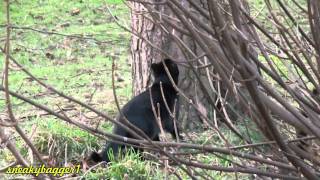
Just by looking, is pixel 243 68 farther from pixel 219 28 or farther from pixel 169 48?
pixel 169 48

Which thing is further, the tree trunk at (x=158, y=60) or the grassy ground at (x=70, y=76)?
the tree trunk at (x=158, y=60)

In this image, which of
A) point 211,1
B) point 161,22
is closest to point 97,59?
point 161,22

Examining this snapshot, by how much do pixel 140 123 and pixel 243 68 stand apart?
3.87 meters

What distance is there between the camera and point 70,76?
8.44m

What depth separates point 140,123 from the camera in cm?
560

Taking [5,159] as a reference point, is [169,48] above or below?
above

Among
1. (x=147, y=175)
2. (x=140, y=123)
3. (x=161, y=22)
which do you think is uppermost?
(x=161, y=22)

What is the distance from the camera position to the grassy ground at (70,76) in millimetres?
4859

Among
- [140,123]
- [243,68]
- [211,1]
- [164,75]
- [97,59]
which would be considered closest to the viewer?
[211,1]

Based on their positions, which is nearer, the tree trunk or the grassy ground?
the grassy ground

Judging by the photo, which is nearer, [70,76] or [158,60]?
[158,60]

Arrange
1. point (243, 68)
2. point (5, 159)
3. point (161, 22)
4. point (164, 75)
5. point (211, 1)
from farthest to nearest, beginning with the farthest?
point (164, 75) < point (5, 159) < point (161, 22) < point (243, 68) < point (211, 1)

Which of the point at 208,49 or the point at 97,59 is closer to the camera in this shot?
the point at 208,49

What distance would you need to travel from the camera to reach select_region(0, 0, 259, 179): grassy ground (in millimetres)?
4859
